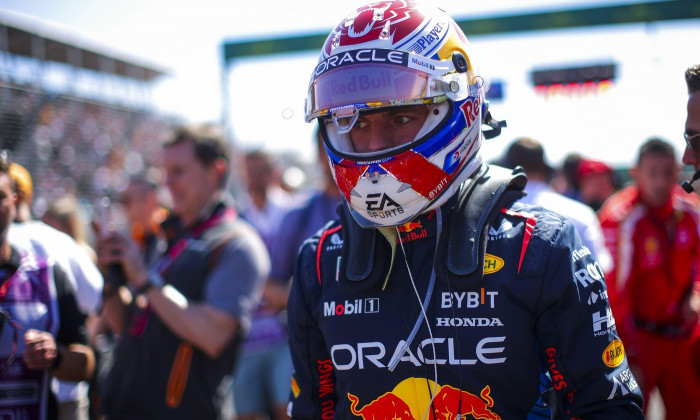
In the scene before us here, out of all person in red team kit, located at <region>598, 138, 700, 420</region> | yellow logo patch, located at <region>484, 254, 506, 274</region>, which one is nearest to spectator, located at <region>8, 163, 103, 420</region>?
yellow logo patch, located at <region>484, 254, 506, 274</region>

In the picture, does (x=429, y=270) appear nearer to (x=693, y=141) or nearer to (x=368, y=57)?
(x=368, y=57)

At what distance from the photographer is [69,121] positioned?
21062 millimetres

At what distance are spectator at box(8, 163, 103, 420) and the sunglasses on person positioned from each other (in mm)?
2634

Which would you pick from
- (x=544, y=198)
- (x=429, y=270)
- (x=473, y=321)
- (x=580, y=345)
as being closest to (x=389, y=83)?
(x=429, y=270)

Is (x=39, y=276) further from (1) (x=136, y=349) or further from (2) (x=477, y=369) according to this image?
(2) (x=477, y=369)

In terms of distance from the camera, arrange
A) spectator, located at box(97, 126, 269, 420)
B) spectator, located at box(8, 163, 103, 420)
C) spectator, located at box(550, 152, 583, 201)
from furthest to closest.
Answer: spectator, located at box(550, 152, 583, 201) → spectator, located at box(97, 126, 269, 420) → spectator, located at box(8, 163, 103, 420)

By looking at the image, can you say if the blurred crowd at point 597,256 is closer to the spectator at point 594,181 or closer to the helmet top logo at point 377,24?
the helmet top logo at point 377,24

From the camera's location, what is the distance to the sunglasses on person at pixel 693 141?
1880mm

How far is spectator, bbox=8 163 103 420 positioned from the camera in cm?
278

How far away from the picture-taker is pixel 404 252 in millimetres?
1771

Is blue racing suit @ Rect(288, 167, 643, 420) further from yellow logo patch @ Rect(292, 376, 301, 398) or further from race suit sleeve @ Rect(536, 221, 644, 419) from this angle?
yellow logo patch @ Rect(292, 376, 301, 398)

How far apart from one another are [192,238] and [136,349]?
2.17 feet

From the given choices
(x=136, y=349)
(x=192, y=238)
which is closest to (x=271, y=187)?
(x=192, y=238)

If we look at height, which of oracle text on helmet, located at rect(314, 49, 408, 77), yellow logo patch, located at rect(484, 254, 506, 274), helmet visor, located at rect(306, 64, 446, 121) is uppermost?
oracle text on helmet, located at rect(314, 49, 408, 77)
